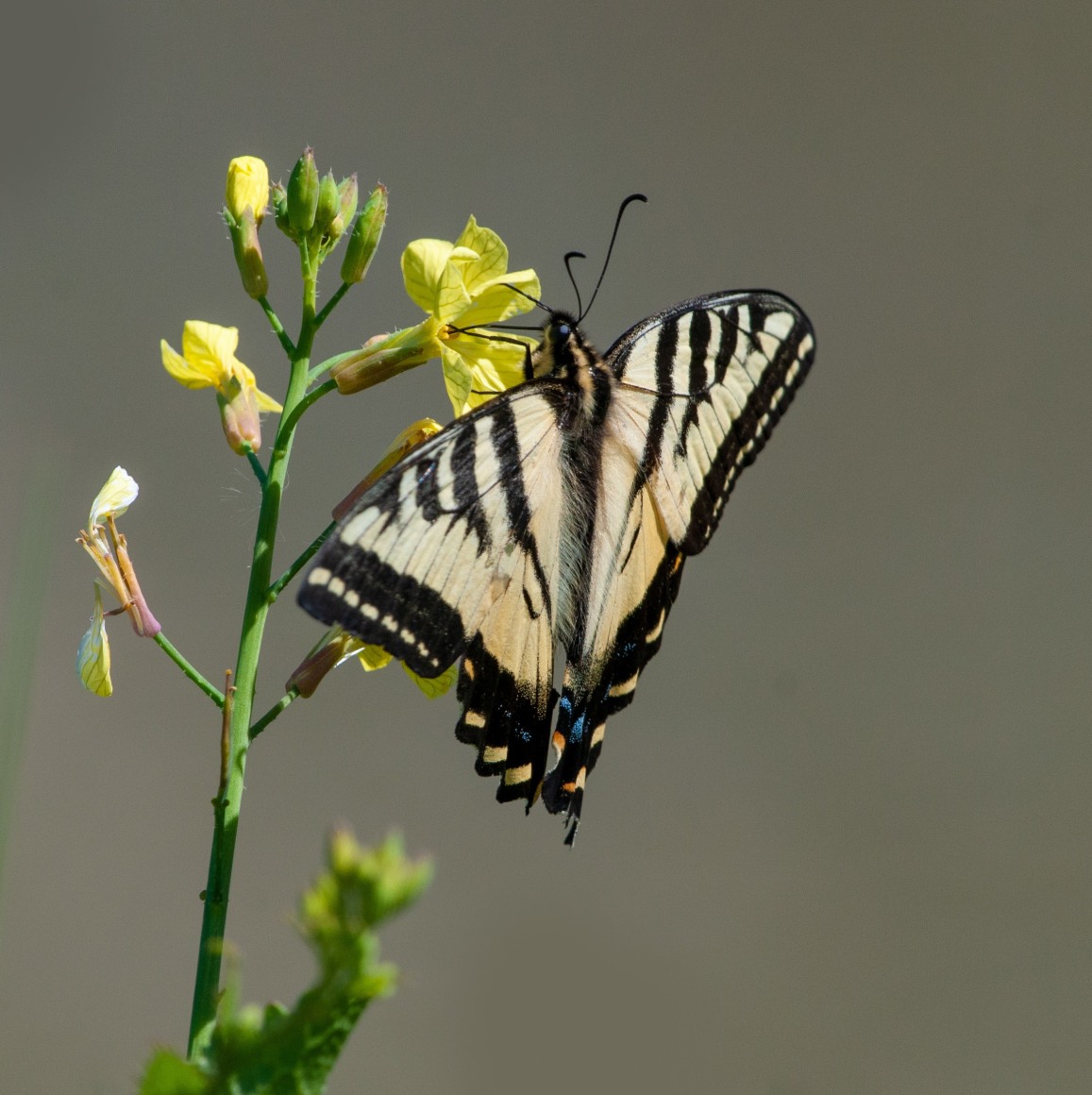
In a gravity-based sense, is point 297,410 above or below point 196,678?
above

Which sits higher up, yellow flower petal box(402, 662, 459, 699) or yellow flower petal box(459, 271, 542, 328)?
yellow flower petal box(459, 271, 542, 328)

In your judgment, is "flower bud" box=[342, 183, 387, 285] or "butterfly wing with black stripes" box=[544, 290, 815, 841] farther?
"butterfly wing with black stripes" box=[544, 290, 815, 841]

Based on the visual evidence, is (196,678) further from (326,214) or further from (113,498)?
(326,214)

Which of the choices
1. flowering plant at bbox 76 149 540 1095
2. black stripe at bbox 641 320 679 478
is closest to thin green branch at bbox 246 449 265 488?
flowering plant at bbox 76 149 540 1095

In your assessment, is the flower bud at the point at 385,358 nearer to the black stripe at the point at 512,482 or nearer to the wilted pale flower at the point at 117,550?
the black stripe at the point at 512,482

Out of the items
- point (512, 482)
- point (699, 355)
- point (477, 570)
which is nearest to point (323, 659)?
point (477, 570)

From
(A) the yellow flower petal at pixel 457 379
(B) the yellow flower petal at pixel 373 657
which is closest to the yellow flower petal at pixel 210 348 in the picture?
(A) the yellow flower petal at pixel 457 379

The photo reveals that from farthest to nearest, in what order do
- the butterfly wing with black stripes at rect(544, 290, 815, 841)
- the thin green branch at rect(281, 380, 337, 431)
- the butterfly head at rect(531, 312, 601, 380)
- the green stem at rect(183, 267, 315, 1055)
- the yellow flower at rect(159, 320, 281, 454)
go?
the butterfly wing with black stripes at rect(544, 290, 815, 841)
the butterfly head at rect(531, 312, 601, 380)
the yellow flower at rect(159, 320, 281, 454)
the thin green branch at rect(281, 380, 337, 431)
the green stem at rect(183, 267, 315, 1055)

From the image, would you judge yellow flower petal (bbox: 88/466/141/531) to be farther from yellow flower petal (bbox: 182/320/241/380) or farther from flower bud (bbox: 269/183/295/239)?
flower bud (bbox: 269/183/295/239)
